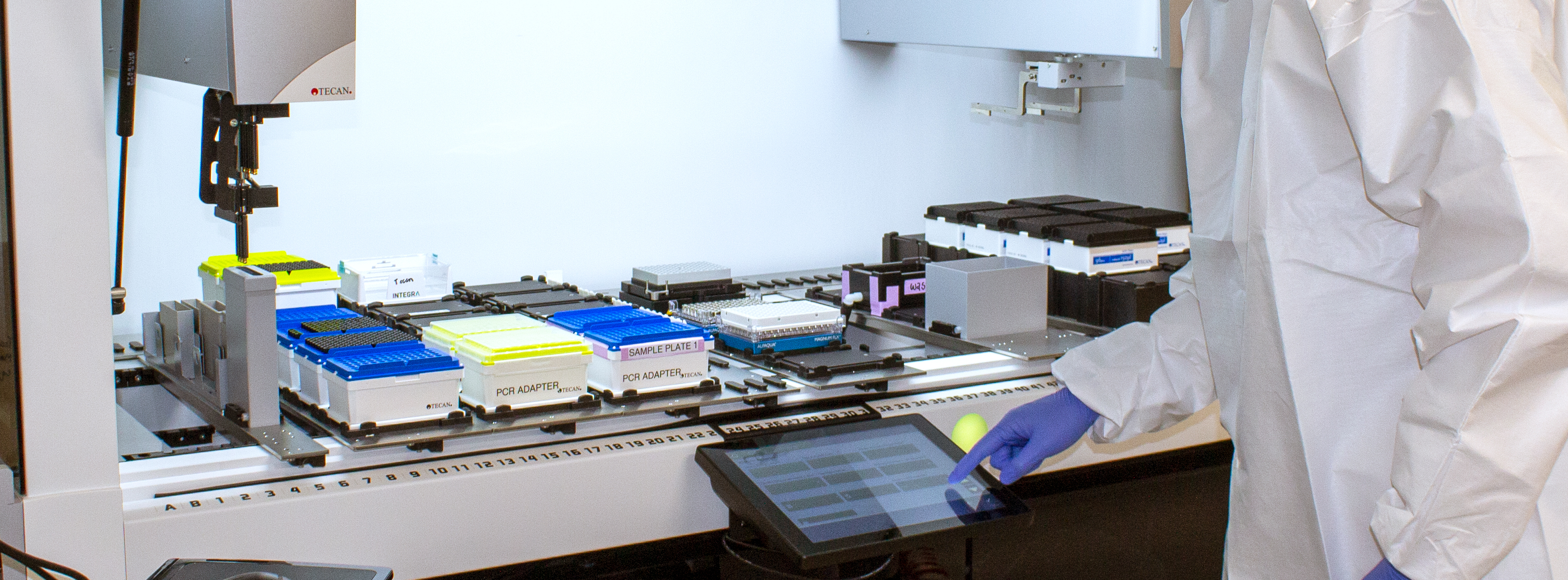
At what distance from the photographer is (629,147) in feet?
8.27

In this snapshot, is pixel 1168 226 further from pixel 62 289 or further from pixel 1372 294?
pixel 62 289

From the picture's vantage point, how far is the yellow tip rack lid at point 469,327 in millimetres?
1695

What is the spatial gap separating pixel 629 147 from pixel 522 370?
39.9 inches

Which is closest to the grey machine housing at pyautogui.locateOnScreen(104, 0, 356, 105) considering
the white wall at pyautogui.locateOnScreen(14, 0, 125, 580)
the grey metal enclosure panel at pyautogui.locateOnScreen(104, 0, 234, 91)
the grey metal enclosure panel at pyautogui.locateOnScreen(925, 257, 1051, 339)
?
the grey metal enclosure panel at pyautogui.locateOnScreen(104, 0, 234, 91)

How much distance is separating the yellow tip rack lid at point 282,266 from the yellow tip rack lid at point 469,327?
7.6 inches

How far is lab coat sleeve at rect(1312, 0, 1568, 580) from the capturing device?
3.60 ft

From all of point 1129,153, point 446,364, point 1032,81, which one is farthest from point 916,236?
point 446,364

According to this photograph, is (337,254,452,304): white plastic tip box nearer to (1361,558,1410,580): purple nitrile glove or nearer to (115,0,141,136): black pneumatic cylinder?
(115,0,141,136): black pneumatic cylinder

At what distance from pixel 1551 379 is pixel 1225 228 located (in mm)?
457

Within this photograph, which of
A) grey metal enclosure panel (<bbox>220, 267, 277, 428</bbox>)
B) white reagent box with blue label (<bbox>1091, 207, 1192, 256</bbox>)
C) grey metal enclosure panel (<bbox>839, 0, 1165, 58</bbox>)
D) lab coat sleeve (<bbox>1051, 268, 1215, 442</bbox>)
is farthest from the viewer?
white reagent box with blue label (<bbox>1091, 207, 1192, 256</bbox>)

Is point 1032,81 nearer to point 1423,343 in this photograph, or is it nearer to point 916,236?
point 916,236

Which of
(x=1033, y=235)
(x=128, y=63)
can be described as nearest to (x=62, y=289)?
(x=128, y=63)

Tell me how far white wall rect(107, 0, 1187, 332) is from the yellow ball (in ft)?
3.26

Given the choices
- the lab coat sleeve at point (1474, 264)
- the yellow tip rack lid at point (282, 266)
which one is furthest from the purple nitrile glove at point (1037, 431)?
the yellow tip rack lid at point (282, 266)
